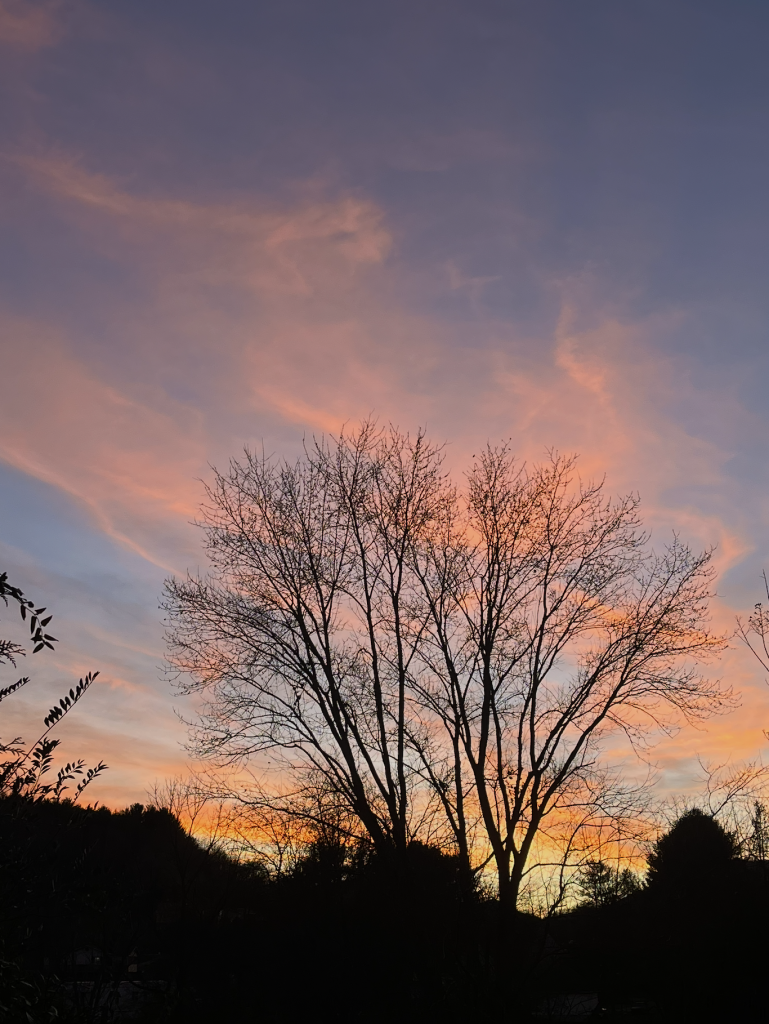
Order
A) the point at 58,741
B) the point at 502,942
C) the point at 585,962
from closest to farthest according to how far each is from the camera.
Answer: the point at 58,741
the point at 502,942
the point at 585,962

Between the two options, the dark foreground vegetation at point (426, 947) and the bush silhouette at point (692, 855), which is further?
the bush silhouette at point (692, 855)

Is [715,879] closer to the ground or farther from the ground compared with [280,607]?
closer to the ground

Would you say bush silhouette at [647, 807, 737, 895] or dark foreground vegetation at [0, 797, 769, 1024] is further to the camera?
bush silhouette at [647, 807, 737, 895]

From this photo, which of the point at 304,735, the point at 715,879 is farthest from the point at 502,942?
the point at 715,879

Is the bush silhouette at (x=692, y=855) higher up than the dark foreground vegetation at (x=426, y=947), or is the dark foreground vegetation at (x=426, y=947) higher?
the bush silhouette at (x=692, y=855)

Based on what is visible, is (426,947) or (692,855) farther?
(692,855)

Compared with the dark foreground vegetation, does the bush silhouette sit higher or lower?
higher

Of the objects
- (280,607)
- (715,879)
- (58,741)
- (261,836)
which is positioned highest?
(280,607)

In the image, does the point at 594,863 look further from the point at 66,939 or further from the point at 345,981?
the point at 66,939

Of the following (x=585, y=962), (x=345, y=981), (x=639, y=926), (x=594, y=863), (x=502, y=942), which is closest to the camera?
(x=502, y=942)

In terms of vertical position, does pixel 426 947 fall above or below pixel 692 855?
below

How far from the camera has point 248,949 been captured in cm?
2266

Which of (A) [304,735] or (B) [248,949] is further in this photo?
(B) [248,949]

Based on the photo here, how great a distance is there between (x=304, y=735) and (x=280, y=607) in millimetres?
2738
